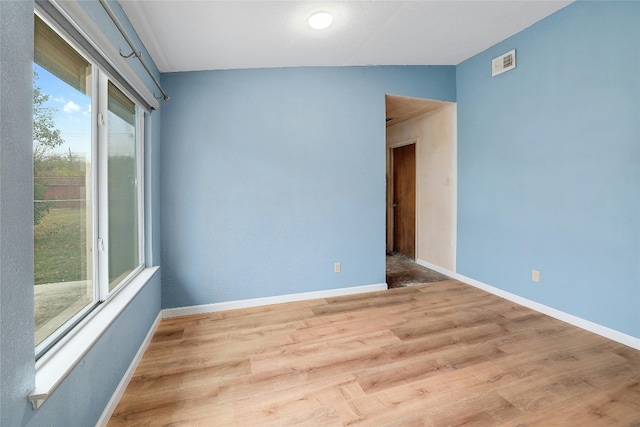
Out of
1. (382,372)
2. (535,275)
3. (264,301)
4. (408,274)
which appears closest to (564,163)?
(535,275)

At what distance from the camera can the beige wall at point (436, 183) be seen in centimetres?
391

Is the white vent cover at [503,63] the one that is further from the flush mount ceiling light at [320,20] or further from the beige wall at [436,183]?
the flush mount ceiling light at [320,20]

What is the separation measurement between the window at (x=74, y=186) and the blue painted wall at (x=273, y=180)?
2.50ft

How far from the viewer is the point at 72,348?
51.4 inches

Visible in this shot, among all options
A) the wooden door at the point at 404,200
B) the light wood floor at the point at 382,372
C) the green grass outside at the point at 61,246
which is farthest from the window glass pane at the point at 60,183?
the wooden door at the point at 404,200

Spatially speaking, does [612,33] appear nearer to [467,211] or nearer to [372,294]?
[467,211]

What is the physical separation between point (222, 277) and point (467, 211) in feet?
10.0

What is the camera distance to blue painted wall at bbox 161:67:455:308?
290cm

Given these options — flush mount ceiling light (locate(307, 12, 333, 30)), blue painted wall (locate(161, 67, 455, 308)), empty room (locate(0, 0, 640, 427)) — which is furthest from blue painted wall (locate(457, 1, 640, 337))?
flush mount ceiling light (locate(307, 12, 333, 30))

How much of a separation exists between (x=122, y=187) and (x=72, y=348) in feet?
3.94

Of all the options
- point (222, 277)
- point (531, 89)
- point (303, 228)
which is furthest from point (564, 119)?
point (222, 277)

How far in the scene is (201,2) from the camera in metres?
1.97

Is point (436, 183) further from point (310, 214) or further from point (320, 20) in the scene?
point (320, 20)

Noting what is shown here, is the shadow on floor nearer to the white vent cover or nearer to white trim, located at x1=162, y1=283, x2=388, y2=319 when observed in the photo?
white trim, located at x1=162, y1=283, x2=388, y2=319
